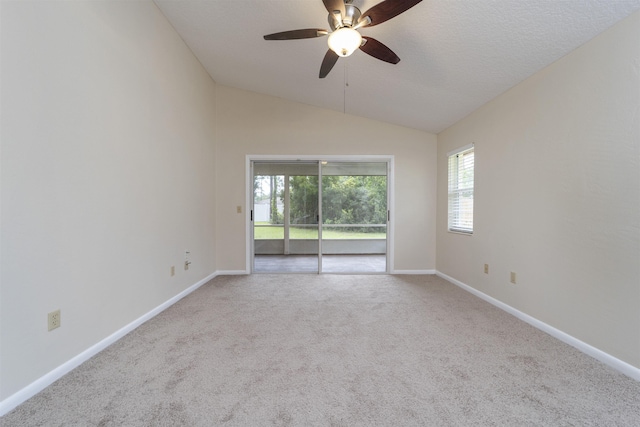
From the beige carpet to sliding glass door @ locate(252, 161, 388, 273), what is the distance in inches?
74.9

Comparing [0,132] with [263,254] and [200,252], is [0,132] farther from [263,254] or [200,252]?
[263,254]

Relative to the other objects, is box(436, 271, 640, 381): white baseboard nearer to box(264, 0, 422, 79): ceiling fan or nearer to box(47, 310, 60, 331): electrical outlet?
box(264, 0, 422, 79): ceiling fan

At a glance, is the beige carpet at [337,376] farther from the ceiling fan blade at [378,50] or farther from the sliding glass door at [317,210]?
the ceiling fan blade at [378,50]

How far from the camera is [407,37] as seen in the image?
240 cm

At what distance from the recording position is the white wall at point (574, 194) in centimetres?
178

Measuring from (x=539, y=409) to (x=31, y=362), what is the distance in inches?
110

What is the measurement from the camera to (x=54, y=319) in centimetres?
166

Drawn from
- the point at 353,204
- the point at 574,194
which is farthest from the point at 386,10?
the point at 353,204

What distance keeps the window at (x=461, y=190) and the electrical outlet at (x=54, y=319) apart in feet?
13.4

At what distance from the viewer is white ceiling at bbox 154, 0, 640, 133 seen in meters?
1.93

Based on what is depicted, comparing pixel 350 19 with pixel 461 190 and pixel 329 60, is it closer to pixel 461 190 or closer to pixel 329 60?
pixel 329 60

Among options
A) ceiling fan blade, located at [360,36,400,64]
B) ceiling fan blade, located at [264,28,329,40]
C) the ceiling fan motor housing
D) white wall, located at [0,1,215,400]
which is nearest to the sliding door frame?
white wall, located at [0,1,215,400]

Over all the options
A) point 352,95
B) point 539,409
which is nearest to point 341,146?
point 352,95

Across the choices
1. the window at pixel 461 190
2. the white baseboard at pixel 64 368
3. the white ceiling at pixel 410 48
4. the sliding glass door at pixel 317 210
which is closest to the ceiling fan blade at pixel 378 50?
the white ceiling at pixel 410 48
